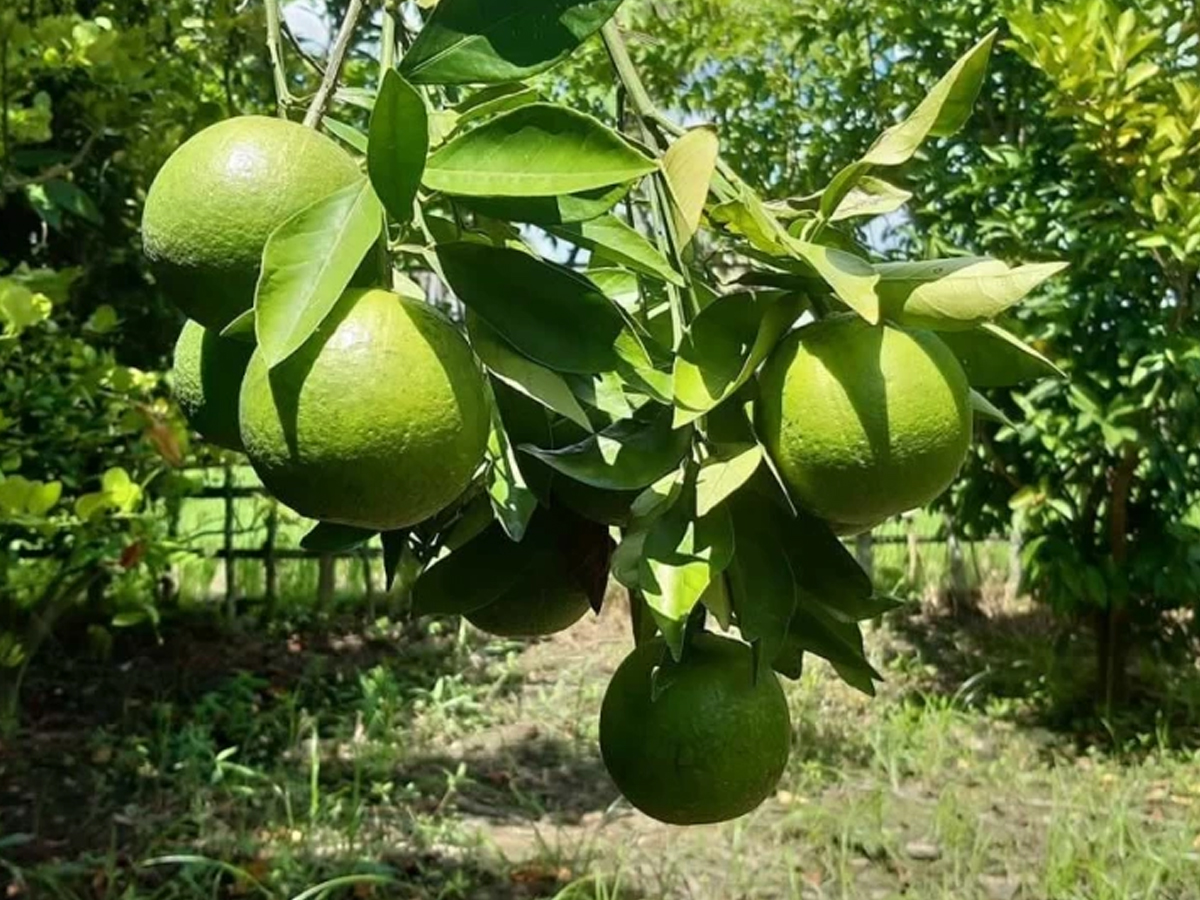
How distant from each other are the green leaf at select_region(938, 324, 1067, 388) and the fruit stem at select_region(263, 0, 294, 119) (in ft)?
1.03

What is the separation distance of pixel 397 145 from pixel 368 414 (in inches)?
3.9

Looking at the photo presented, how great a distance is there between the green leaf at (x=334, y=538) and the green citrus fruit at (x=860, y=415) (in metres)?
0.21

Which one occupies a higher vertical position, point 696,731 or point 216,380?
point 216,380

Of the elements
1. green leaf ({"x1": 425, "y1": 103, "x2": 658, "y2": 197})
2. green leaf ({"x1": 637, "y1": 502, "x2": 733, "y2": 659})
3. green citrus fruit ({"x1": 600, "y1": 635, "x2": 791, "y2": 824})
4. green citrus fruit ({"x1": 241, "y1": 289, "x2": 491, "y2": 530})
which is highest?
green leaf ({"x1": 425, "y1": 103, "x2": 658, "y2": 197})

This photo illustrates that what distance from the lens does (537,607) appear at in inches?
26.5

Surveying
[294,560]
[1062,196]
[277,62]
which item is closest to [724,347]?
[277,62]

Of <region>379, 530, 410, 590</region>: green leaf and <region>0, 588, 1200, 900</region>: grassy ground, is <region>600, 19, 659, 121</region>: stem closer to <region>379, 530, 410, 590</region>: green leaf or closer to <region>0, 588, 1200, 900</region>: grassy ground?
<region>379, 530, 410, 590</region>: green leaf

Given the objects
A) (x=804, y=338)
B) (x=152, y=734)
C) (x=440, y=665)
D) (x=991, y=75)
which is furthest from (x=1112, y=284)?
(x=804, y=338)

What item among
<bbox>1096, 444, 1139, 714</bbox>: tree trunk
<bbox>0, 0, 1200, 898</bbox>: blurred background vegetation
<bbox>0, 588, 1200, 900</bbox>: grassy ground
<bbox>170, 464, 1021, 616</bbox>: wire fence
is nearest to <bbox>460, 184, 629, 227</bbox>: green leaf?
<bbox>0, 0, 1200, 898</bbox>: blurred background vegetation

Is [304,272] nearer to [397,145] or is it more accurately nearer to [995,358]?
[397,145]

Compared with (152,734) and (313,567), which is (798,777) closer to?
(152,734)

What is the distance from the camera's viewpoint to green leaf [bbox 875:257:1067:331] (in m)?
0.55

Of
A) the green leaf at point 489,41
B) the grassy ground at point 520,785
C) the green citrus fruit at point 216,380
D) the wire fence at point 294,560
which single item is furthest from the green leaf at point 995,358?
the wire fence at point 294,560

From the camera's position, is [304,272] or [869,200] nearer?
[304,272]
